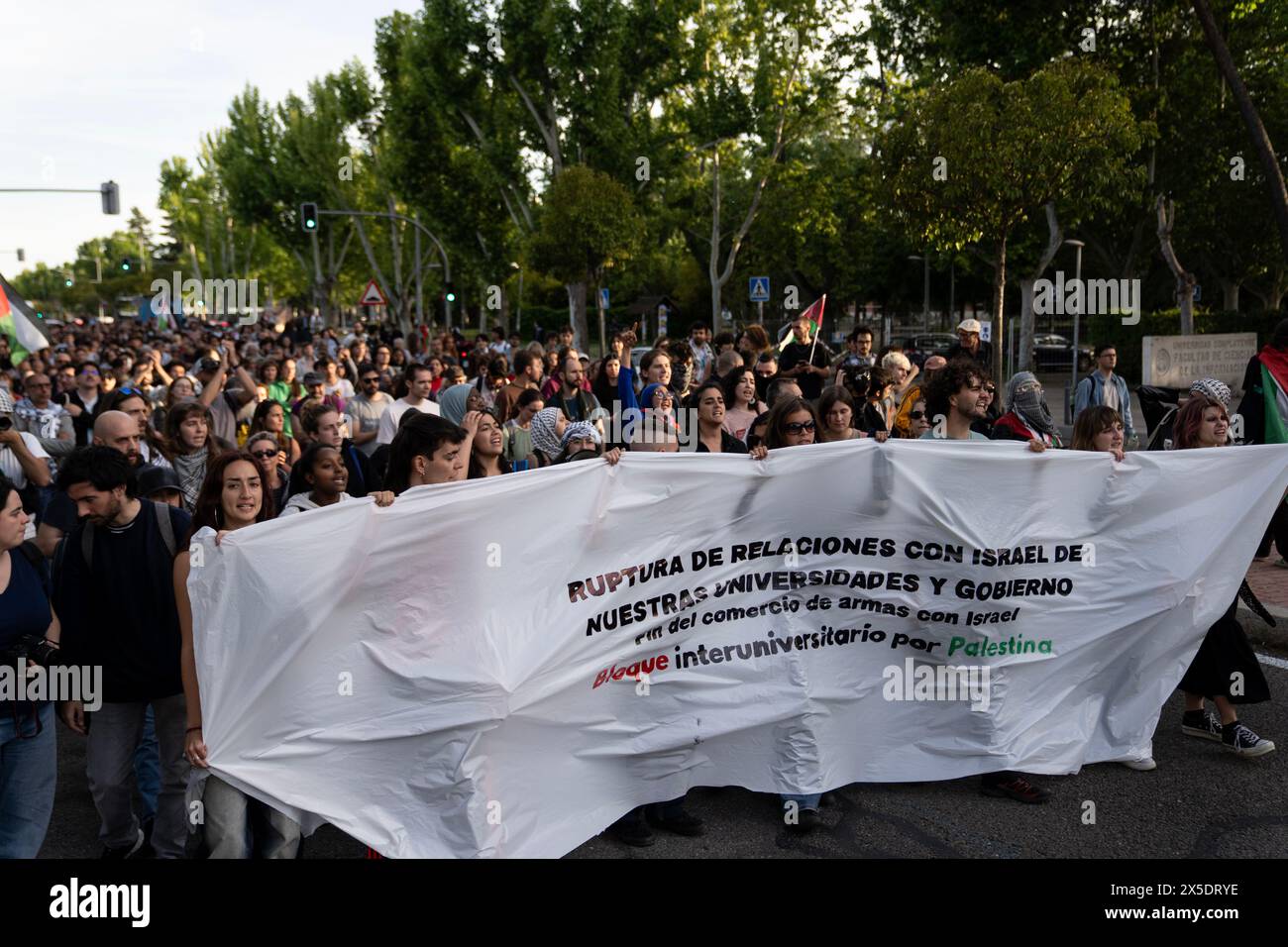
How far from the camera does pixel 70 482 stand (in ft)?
12.8

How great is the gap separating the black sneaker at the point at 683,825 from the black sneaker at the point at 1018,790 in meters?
1.31

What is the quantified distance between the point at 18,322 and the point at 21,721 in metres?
7.84

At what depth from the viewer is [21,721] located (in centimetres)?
358

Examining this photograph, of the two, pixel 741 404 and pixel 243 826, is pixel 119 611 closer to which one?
pixel 243 826

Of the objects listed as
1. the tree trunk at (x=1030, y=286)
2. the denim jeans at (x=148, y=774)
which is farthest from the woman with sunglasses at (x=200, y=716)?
the tree trunk at (x=1030, y=286)

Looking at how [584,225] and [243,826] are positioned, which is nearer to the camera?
[243,826]

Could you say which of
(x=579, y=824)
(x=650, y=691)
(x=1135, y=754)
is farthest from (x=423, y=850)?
(x=1135, y=754)

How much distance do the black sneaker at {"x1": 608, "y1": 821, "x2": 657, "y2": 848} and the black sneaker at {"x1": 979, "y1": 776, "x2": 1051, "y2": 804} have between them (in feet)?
5.02

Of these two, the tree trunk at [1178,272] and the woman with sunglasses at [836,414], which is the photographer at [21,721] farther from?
the tree trunk at [1178,272]

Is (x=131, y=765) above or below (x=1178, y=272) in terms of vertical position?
below

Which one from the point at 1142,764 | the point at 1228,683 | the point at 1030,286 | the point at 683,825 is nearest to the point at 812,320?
the point at 1228,683

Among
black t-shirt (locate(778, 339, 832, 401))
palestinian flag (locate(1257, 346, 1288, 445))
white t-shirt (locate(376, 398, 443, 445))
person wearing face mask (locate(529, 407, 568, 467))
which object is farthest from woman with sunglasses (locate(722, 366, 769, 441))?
palestinian flag (locate(1257, 346, 1288, 445))
